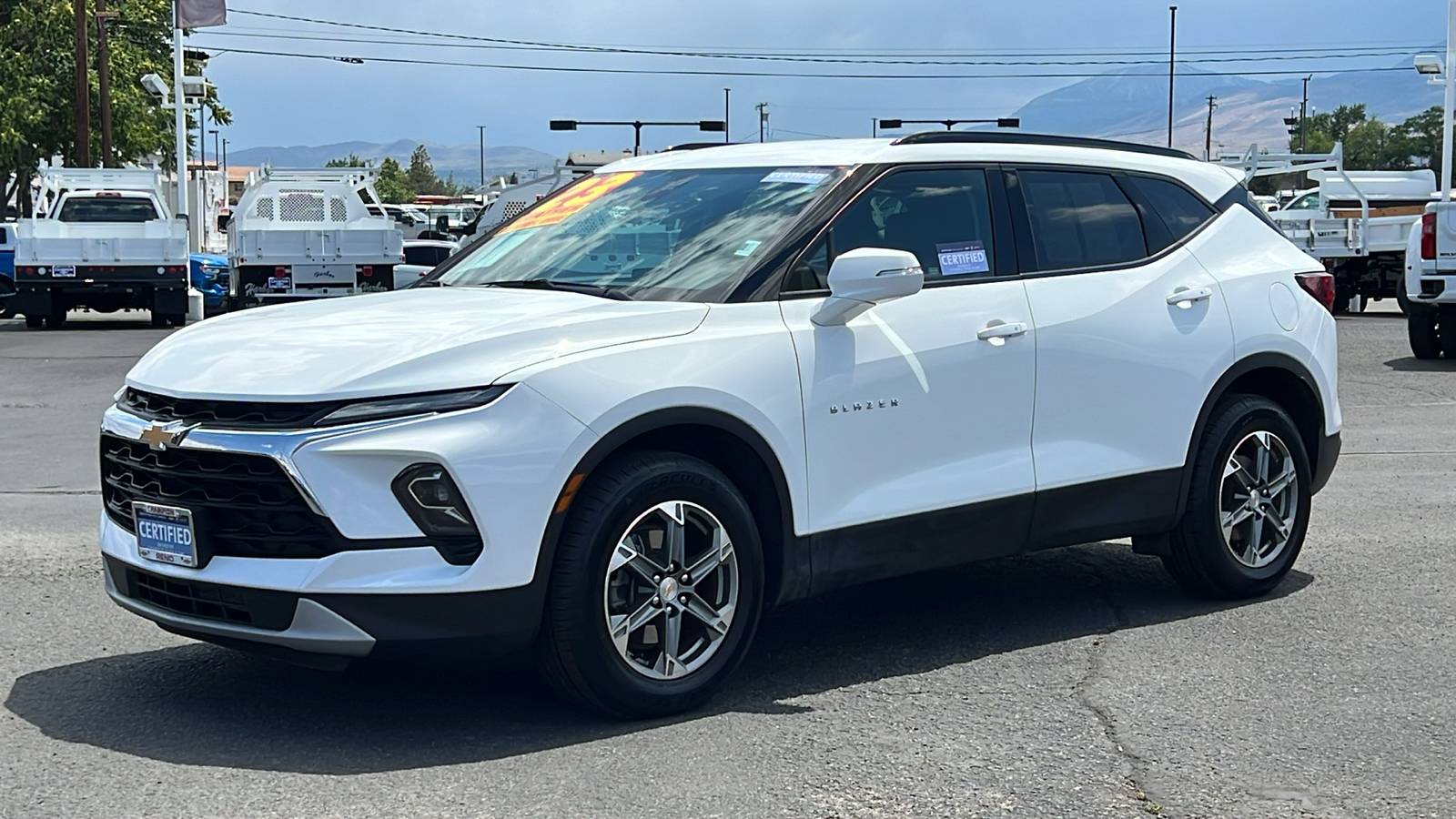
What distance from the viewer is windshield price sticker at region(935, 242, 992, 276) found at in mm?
5883

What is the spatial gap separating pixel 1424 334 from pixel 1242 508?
1302cm

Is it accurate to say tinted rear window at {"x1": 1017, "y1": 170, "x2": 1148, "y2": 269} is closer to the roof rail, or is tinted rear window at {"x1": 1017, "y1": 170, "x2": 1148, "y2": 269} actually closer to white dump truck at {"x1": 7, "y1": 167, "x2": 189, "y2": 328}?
the roof rail

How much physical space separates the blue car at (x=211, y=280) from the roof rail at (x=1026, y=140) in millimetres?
25185

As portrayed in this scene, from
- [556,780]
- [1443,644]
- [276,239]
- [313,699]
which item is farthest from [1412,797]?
[276,239]

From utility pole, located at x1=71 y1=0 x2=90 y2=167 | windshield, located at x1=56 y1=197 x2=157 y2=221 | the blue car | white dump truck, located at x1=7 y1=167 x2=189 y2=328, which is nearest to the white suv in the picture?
white dump truck, located at x1=7 y1=167 x2=189 y2=328

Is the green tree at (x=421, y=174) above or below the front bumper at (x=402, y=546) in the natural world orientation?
above

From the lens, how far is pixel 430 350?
468 centimetres

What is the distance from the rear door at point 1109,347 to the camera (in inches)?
→ 238

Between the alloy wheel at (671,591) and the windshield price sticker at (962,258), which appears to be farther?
the windshield price sticker at (962,258)

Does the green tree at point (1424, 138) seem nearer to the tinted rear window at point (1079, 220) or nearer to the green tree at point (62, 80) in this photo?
the green tree at point (62, 80)

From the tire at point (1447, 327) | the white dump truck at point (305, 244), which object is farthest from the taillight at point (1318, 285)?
the white dump truck at point (305, 244)

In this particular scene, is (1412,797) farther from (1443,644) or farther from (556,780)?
(556,780)

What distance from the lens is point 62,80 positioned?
155ft

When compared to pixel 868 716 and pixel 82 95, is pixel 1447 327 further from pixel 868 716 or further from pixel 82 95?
pixel 82 95
